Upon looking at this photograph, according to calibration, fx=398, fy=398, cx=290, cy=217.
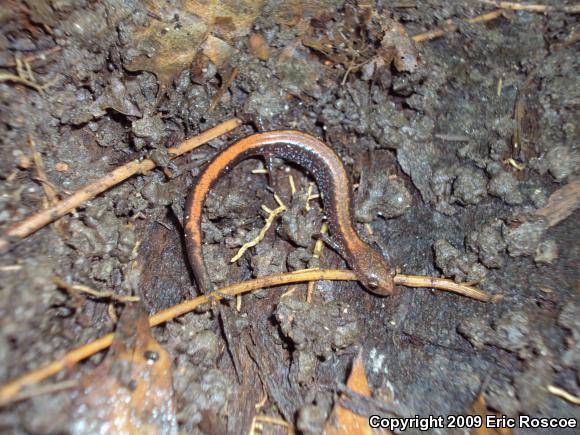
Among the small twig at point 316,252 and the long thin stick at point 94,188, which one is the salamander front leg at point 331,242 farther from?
the long thin stick at point 94,188

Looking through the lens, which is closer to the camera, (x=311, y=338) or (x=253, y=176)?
(x=311, y=338)

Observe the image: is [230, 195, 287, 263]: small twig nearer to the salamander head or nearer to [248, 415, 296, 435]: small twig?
the salamander head

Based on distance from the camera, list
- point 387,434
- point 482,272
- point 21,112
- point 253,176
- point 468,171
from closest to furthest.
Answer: point 387,434
point 21,112
point 482,272
point 468,171
point 253,176

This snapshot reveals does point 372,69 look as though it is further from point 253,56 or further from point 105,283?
point 105,283

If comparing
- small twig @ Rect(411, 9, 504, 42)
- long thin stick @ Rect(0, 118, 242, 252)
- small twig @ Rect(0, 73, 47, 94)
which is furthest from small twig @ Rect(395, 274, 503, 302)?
small twig @ Rect(0, 73, 47, 94)

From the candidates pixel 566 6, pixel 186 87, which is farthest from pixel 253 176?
pixel 566 6

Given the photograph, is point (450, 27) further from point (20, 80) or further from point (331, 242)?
point (20, 80)

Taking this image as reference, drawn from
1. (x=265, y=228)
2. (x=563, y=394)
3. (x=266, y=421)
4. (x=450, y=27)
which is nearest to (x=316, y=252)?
(x=265, y=228)
